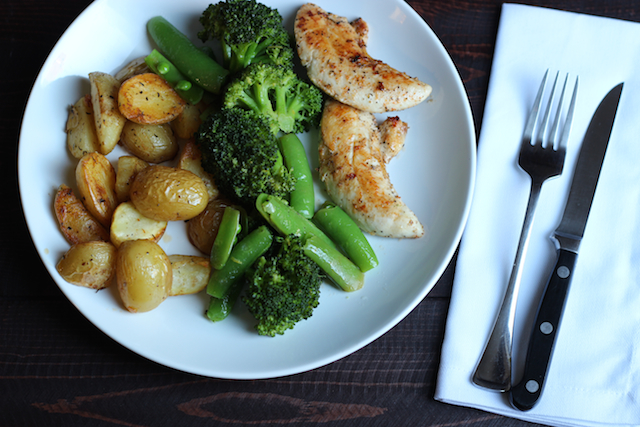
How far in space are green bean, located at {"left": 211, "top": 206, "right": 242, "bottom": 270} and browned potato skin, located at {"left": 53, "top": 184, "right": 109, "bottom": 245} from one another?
1.93 feet

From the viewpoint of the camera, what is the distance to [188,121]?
2332 mm

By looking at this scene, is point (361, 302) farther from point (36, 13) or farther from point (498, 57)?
point (36, 13)

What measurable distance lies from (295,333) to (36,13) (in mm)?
2531

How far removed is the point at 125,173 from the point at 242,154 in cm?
64

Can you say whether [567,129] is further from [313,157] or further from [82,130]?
[82,130]

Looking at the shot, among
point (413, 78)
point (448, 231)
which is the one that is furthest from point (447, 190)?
point (413, 78)

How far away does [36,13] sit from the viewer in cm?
267

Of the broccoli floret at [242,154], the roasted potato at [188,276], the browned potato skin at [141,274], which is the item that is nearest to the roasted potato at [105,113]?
the broccoli floret at [242,154]

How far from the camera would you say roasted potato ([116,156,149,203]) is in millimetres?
2193

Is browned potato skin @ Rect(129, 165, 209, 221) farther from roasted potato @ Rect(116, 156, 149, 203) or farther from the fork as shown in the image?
the fork

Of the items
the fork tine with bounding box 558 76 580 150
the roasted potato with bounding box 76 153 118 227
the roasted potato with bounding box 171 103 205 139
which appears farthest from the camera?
the fork tine with bounding box 558 76 580 150

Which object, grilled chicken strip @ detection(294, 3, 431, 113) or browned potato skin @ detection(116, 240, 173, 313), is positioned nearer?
browned potato skin @ detection(116, 240, 173, 313)

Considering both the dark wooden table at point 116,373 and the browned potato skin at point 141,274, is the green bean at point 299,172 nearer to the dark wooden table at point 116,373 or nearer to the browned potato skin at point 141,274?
the browned potato skin at point 141,274

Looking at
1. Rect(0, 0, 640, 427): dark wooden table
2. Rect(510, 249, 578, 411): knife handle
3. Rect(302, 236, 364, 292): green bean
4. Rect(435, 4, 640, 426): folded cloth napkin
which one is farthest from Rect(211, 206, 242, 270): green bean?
Rect(510, 249, 578, 411): knife handle
